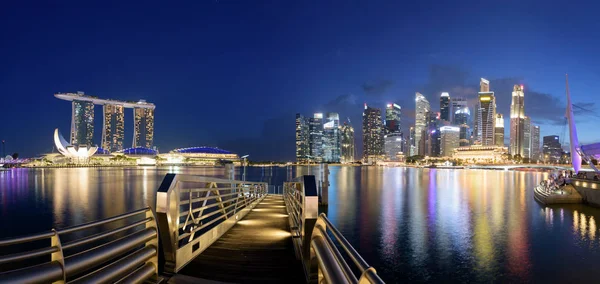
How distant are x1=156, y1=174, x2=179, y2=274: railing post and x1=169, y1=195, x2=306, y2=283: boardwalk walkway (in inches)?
9.7

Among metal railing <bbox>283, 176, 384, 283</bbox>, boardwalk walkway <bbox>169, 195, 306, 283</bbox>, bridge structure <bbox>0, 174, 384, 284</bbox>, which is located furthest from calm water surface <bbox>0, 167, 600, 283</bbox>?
metal railing <bbox>283, 176, 384, 283</bbox>

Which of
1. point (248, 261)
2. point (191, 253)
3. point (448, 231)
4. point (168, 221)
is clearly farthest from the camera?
point (448, 231)

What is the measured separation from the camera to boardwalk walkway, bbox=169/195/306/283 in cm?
504

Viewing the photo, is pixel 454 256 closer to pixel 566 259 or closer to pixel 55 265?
pixel 566 259

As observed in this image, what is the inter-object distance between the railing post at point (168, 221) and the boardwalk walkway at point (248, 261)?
25 cm

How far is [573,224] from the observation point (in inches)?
985

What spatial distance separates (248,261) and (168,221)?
1.61 metres

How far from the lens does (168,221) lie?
4.85 meters

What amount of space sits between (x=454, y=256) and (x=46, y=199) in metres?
38.3

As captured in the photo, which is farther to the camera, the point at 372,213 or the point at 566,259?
the point at 372,213

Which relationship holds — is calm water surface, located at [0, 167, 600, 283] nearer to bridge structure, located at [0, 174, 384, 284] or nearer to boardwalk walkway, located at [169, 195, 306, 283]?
boardwalk walkway, located at [169, 195, 306, 283]

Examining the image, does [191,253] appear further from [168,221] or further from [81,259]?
[81,259]

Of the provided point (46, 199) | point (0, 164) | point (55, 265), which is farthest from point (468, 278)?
point (0, 164)

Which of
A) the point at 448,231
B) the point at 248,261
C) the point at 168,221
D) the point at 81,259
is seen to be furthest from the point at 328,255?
the point at 448,231
